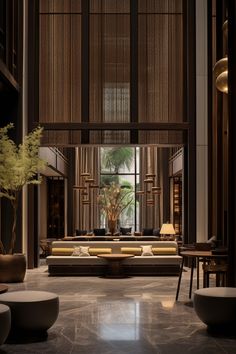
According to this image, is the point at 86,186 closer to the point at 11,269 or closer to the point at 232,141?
the point at 11,269

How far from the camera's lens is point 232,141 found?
7.19 m

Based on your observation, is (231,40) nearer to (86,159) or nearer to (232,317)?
(232,317)

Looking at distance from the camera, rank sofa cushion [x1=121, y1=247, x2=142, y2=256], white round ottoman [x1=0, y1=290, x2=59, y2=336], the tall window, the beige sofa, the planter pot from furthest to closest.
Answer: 1. the tall window
2. sofa cushion [x1=121, y1=247, x2=142, y2=256]
3. the beige sofa
4. the planter pot
5. white round ottoman [x1=0, y1=290, x2=59, y2=336]

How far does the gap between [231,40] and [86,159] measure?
56.5ft

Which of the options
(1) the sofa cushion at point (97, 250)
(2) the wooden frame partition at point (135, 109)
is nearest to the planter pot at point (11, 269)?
(1) the sofa cushion at point (97, 250)

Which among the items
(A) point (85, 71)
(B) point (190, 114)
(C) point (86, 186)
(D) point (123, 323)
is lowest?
(D) point (123, 323)

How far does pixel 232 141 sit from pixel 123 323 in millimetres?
2685

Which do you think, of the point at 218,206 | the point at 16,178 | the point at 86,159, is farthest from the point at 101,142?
the point at 86,159

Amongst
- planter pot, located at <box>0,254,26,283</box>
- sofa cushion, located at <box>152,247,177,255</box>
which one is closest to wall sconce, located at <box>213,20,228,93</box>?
planter pot, located at <box>0,254,26,283</box>

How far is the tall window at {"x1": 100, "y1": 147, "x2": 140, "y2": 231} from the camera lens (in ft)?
82.8

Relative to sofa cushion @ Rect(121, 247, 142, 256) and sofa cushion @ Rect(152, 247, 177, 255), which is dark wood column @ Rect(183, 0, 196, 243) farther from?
sofa cushion @ Rect(121, 247, 142, 256)

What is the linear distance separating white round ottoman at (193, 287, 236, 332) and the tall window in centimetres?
1853

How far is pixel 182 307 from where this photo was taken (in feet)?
25.4

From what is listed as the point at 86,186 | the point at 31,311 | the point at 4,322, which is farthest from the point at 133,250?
the point at 86,186
